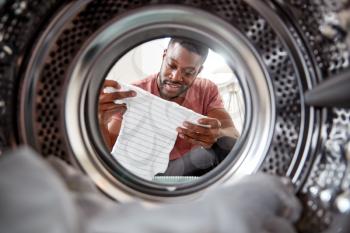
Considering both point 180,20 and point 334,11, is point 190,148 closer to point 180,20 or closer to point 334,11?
point 180,20

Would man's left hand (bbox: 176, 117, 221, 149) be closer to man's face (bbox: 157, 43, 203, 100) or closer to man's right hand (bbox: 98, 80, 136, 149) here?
man's face (bbox: 157, 43, 203, 100)

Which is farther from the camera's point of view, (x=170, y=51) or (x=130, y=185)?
(x=170, y=51)

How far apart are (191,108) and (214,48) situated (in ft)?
3.49

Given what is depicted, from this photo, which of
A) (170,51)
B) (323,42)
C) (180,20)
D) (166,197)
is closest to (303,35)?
(323,42)

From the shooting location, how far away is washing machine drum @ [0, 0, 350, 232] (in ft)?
1.78

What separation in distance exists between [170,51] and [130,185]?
3.08 ft

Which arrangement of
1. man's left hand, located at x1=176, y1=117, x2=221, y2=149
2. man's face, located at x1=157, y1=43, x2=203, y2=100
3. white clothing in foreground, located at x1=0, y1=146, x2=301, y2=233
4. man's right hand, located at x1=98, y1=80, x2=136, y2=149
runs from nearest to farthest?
white clothing in foreground, located at x1=0, y1=146, x2=301, y2=233 → man's right hand, located at x1=98, y1=80, x2=136, y2=149 → man's face, located at x1=157, y1=43, x2=203, y2=100 → man's left hand, located at x1=176, y1=117, x2=221, y2=149

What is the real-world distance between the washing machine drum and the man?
2.85 feet

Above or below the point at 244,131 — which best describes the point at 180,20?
above

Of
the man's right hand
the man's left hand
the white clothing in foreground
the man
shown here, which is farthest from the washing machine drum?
the man's left hand

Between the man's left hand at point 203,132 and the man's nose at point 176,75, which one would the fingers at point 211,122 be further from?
the man's nose at point 176,75

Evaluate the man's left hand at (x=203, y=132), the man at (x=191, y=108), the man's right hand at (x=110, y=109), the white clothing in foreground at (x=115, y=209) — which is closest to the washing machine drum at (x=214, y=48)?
the white clothing in foreground at (x=115, y=209)

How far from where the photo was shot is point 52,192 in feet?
1.29

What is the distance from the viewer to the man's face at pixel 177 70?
5.06 ft
